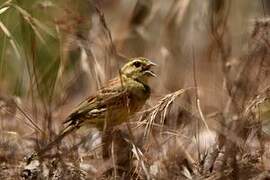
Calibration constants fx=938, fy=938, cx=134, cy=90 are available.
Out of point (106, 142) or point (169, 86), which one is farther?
point (169, 86)

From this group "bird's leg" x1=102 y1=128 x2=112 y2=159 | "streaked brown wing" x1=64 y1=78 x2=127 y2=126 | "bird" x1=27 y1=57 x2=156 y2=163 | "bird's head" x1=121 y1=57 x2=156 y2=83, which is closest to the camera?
"bird's leg" x1=102 y1=128 x2=112 y2=159

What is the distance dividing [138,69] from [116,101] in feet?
1.92

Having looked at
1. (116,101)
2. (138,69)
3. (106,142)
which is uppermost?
(138,69)

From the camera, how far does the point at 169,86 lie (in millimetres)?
6508

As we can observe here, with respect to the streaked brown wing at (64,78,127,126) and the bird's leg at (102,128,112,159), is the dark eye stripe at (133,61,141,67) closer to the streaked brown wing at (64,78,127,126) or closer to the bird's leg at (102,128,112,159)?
the streaked brown wing at (64,78,127,126)

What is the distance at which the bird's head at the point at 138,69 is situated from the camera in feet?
20.1

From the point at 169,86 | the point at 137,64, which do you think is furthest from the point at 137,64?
the point at 169,86

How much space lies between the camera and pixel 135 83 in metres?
6.09

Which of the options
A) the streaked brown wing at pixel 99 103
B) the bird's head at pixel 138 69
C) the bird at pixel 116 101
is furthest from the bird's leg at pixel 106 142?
the bird's head at pixel 138 69

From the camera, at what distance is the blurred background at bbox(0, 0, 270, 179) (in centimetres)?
459

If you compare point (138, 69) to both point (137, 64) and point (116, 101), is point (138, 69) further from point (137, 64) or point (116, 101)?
point (116, 101)

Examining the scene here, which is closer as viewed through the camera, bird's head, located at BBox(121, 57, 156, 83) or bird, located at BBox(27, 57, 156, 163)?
bird, located at BBox(27, 57, 156, 163)

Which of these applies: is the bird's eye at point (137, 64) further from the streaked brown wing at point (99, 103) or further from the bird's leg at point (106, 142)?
the bird's leg at point (106, 142)

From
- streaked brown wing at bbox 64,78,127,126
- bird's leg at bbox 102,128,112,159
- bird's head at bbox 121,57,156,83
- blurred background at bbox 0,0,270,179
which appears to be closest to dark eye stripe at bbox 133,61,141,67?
bird's head at bbox 121,57,156,83
